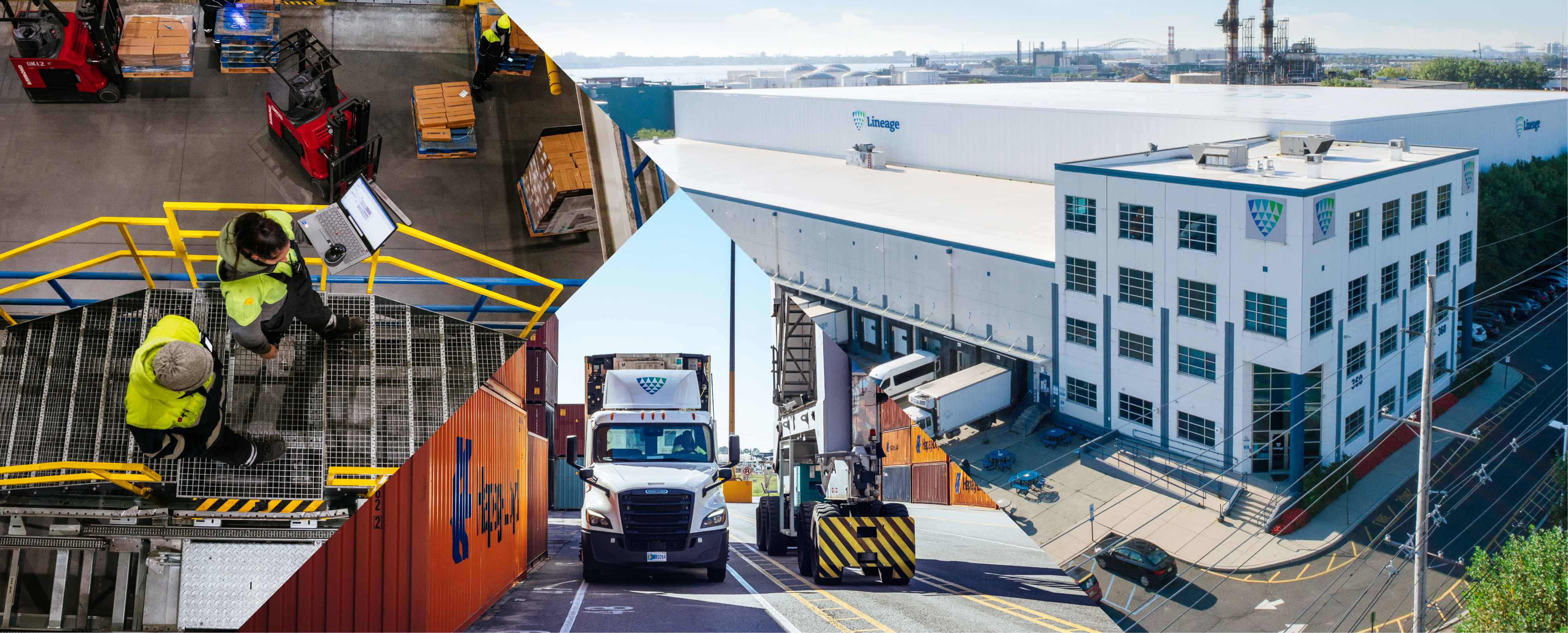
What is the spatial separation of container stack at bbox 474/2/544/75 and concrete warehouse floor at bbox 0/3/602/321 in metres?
0.03

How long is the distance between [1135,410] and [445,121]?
5074 millimetres

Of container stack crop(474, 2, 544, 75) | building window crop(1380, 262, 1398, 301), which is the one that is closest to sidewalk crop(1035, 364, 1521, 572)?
building window crop(1380, 262, 1398, 301)

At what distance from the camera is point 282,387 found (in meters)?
3.42

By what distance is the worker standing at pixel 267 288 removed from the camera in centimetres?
286

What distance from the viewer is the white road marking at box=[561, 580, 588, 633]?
2955 mm

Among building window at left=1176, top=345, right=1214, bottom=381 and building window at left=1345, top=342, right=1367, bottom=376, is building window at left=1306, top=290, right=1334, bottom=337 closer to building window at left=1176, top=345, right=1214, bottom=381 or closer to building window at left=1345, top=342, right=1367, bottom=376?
building window at left=1345, top=342, right=1367, bottom=376

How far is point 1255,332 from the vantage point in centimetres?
598

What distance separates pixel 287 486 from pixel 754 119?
20.8m

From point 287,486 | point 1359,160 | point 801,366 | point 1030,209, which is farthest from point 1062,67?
point 287,486

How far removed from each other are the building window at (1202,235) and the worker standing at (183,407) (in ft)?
18.6

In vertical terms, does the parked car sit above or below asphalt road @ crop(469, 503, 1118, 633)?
below

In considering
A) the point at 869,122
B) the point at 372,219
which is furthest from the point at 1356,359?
the point at 869,122

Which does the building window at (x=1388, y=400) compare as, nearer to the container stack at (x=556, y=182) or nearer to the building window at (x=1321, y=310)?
the building window at (x=1321, y=310)

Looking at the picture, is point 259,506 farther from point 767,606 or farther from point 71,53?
point 767,606
